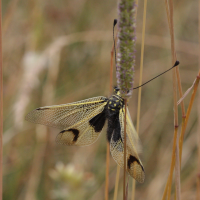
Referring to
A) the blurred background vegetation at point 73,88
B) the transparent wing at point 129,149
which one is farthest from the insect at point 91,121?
the blurred background vegetation at point 73,88

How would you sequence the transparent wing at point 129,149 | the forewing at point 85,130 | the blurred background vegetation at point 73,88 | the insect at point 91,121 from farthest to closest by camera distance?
the blurred background vegetation at point 73,88, the forewing at point 85,130, the insect at point 91,121, the transparent wing at point 129,149

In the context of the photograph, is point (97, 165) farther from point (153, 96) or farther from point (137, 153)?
point (137, 153)

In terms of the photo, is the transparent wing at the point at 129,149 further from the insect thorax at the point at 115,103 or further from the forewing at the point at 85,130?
the forewing at the point at 85,130

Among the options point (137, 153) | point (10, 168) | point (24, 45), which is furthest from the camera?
point (24, 45)

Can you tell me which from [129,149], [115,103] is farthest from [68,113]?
[129,149]

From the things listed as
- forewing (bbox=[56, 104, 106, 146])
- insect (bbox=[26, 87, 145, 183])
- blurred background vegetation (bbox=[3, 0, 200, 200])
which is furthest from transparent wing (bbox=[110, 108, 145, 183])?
blurred background vegetation (bbox=[3, 0, 200, 200])

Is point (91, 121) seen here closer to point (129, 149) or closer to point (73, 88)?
point (129, 149)

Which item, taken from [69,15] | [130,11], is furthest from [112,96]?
[69,15]
